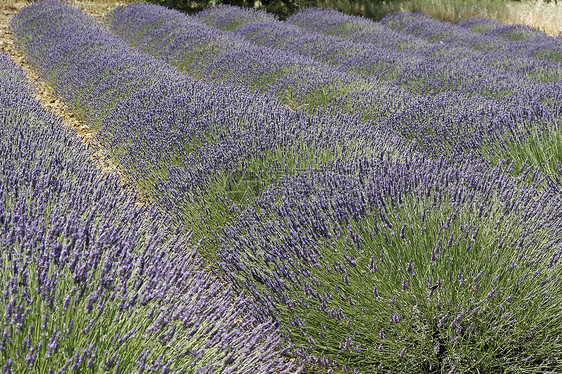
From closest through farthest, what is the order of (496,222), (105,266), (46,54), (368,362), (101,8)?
(105,266) < (368,362) < (496,222) < (46,54) < (101,8)

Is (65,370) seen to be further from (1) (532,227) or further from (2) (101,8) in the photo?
(2) (101,8)

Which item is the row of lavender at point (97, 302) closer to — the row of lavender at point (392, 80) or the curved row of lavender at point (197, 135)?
the curved row of lavender at point (197, 135)

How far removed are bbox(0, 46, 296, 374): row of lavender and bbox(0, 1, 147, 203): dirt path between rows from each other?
1.04 m

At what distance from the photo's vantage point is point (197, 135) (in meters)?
3.13

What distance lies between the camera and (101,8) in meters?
10.6

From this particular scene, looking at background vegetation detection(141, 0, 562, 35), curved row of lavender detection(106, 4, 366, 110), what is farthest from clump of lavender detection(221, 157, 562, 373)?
background vegetation detection(141, 0, 562, 35)

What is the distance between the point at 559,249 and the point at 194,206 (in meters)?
1.78

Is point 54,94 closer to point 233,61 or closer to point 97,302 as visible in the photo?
point 233,61

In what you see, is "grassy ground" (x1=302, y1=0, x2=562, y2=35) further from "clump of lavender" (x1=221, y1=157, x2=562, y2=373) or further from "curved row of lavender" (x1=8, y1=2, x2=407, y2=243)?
"clump of lavender" (x1=221, y1=157, x2=562, y2=373)

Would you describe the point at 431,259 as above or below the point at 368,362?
above

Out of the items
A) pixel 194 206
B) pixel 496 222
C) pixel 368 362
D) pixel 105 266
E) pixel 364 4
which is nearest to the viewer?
pixel 105 266

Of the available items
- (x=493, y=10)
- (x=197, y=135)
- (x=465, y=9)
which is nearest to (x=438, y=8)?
(x=465, y=9)

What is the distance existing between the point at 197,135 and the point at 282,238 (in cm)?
142

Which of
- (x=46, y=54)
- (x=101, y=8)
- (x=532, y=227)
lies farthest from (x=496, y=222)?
(x=101, y=8)
